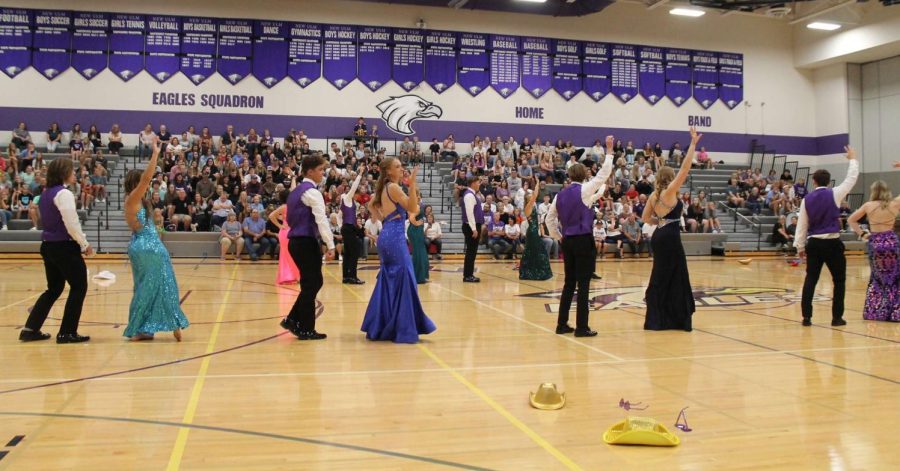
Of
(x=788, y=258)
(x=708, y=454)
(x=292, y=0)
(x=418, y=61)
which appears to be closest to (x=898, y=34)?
(x=788, y=258)

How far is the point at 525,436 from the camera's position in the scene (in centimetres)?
402

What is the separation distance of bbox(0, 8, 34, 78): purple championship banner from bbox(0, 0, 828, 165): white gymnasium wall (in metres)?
0.32

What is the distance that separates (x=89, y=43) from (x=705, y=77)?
982 inches

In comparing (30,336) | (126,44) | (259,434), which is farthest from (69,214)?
(126,44)

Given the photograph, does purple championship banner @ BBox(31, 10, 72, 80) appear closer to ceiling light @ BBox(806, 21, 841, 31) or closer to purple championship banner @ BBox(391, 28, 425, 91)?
purple championship banner @ BBox(391, 28, 425, 91)

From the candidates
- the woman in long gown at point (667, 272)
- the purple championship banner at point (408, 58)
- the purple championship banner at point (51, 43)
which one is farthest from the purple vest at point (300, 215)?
the purple championship banner at point (51, 43)

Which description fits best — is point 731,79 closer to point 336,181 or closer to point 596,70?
point 596,70

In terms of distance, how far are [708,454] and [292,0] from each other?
25872 millimetres

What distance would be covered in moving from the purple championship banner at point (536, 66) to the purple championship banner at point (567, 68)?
0.30 meters

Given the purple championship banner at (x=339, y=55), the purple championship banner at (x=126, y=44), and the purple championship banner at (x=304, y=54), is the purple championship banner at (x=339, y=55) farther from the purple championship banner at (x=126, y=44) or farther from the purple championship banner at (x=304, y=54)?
the purple championship banner at (x=126, y=44)

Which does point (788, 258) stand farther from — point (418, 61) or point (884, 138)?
point (418, 61)

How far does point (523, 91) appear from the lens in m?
28.3

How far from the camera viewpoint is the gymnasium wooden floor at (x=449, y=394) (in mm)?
3699

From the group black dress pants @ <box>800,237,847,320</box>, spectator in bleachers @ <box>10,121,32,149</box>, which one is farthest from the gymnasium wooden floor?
spectator in bleachers @ <box>10,121,32,149</box>
